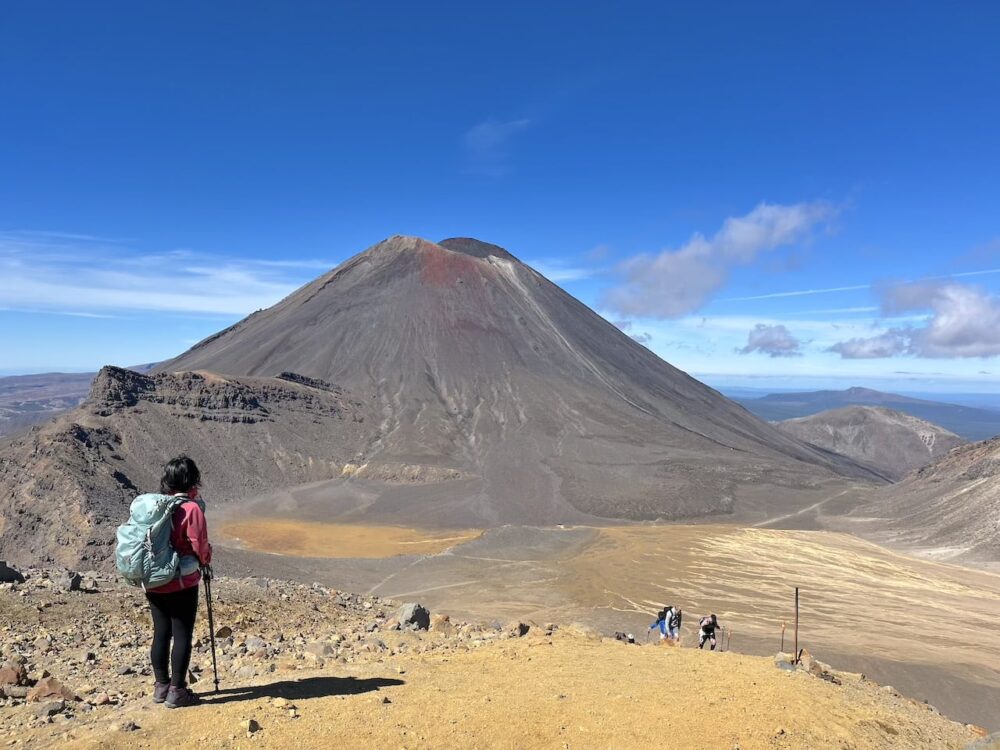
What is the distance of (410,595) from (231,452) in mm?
29445

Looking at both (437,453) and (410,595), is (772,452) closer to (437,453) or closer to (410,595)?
(437,453)

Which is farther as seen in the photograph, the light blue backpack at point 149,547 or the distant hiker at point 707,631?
the distant hiker at point 707,631

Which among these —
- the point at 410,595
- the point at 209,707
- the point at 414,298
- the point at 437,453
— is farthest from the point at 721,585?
the point at 414,298

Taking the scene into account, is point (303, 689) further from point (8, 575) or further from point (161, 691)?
point (8, 575)

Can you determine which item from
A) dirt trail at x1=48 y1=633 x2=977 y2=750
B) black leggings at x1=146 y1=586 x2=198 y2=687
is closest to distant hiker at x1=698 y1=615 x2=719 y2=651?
dirt trail at x1=48 y1=633 x2=977 y2=750

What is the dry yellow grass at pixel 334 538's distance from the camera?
34.3m

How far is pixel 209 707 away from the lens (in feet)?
14.8

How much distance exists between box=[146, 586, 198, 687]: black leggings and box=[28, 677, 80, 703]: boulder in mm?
916

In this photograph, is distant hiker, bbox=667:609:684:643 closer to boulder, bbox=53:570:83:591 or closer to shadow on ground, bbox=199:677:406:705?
shadow on ground, bbox=199:677:406:705

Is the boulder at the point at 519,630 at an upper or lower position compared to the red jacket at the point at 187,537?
lower

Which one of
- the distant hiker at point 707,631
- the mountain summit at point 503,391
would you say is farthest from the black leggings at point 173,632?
the mountain summit at point 503,391

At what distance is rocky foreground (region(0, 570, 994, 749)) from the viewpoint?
4.35m

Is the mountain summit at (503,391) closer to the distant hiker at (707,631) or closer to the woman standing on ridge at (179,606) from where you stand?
the distant hiker at (707,631)

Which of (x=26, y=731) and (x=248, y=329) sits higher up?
(x=248, y=329)
